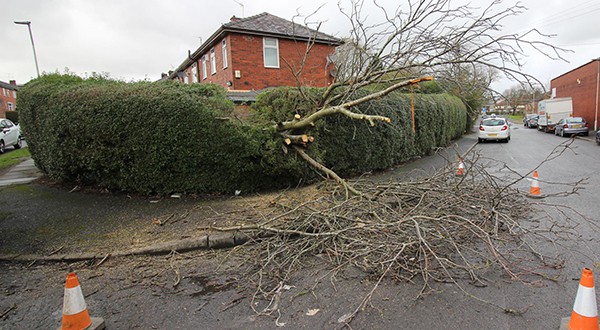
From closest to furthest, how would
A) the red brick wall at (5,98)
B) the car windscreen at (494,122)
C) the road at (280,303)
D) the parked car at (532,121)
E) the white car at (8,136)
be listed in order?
the road at (280,303), the white car at (8,136), the car windscreen at (494,122), the parked car at (532,121), the red brick wall at (5,98)

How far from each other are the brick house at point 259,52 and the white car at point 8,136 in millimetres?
10906

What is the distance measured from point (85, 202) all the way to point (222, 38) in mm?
13348

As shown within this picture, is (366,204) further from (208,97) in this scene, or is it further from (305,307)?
(208,97)

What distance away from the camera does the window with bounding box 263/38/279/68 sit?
58.4 feet

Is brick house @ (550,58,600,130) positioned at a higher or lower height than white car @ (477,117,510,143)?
higher

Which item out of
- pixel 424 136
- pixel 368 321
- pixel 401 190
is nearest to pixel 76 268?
pixel 368 321

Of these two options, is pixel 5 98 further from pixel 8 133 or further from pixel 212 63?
pixel 212 63

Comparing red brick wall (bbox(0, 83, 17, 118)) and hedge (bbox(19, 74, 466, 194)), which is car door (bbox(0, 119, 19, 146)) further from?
red brick wall (bbox(0, 83, 17, 118))

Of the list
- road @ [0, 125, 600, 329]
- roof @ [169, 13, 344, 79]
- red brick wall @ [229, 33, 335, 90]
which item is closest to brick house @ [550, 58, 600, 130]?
red brick wall @ [229, 33, 335, 90]

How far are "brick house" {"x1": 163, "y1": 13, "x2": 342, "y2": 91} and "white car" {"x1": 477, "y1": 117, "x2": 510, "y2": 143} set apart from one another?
9.88 meters

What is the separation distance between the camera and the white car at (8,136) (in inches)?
656

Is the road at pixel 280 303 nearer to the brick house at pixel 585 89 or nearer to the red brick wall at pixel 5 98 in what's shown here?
the brick house at pixel 585 89

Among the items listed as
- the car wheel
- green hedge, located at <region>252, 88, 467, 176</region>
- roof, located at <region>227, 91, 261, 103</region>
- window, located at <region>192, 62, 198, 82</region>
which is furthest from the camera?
window, located at <region>192, 62, 198, 82</region>

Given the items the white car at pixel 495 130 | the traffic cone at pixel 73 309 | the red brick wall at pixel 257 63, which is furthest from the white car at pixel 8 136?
the white car at pixel 495 130
